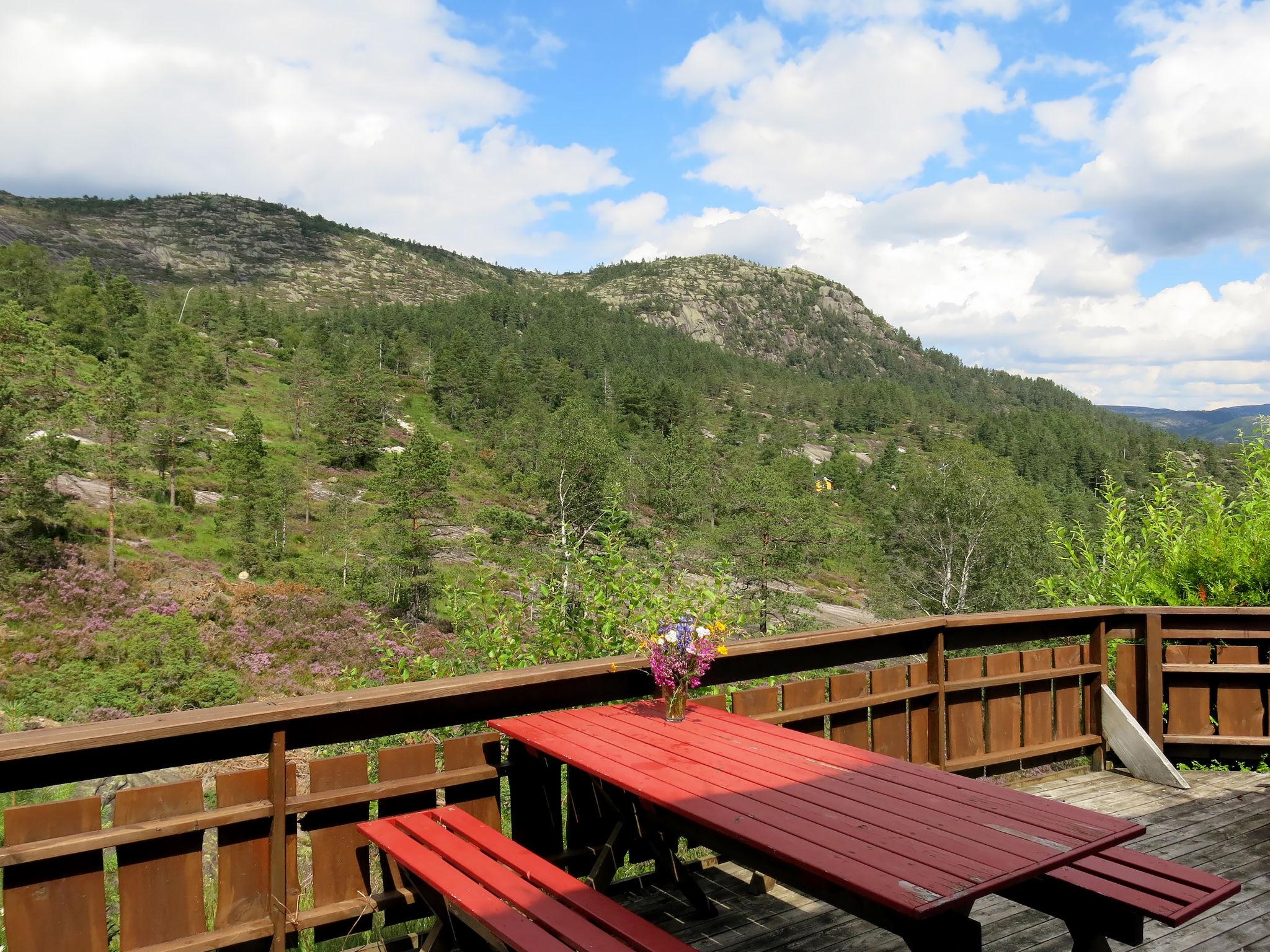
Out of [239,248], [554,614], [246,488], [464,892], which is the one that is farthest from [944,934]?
[239,248]

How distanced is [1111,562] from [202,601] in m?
25.3

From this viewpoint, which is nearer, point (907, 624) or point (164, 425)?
point (907, 624)

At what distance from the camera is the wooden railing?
223 cm

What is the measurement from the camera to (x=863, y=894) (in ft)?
5.21

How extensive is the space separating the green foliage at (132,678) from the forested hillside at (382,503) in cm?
8

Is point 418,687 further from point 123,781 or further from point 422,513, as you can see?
point 422,513

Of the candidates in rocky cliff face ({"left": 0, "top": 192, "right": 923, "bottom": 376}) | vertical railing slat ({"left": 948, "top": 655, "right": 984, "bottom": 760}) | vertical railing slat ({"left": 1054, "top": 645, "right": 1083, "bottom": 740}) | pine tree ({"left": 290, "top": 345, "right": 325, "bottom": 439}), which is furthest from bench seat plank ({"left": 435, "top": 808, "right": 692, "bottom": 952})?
rocky cliff face ({"left": 0, "top": 192, "right": 923, "bottom": 376})

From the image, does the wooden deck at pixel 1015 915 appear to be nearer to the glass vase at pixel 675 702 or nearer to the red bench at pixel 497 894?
the glass vase at pixel 675 702

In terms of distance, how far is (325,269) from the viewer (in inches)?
6727

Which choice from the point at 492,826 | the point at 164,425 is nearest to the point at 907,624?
the point at 492,826

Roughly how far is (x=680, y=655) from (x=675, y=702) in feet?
0.73

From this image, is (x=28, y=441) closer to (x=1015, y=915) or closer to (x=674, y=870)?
(x=674, y=870)

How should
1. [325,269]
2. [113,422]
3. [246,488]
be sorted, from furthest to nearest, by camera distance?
[325,269]
[246,488]
[113,422]

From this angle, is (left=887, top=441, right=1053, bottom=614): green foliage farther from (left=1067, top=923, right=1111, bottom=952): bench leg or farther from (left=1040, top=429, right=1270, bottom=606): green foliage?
(left=1067, top=923, right=1111, bottom=952): bench leg
